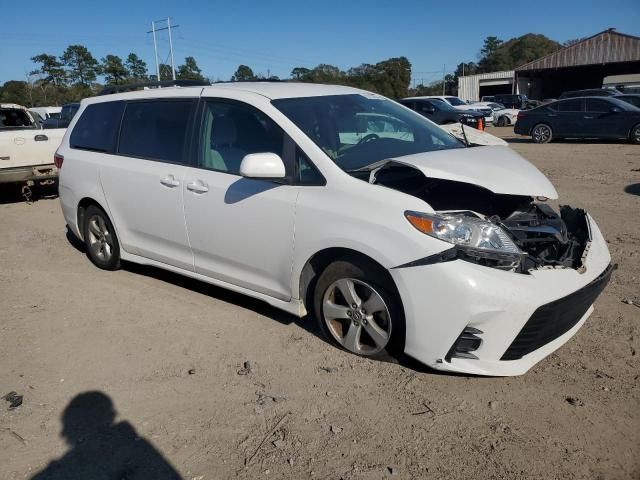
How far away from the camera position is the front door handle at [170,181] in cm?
429

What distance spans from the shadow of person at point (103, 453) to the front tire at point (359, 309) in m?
1.37

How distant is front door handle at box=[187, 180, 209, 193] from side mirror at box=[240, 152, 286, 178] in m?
0.72

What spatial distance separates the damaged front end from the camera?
3.01m

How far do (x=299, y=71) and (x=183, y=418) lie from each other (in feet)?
186

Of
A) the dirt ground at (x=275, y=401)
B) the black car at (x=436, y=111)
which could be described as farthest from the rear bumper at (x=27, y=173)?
the black car at (x=436, y=111)

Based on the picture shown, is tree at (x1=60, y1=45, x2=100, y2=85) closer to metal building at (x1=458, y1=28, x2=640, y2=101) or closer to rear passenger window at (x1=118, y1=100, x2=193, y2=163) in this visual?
metal building at (x1=458, y1=28, x2=640, y2=101)

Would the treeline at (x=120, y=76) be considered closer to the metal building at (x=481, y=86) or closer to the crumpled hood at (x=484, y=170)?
the metal building at (x=481, y=86)

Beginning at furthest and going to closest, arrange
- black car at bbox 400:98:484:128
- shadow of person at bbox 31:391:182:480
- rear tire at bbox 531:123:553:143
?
black car at bbox 400:98:484:128
rear tire at bbox 531:123:553:143
shadow of person at bbox 31:391:182:480

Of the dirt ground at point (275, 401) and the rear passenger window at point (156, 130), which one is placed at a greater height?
the rear passenger window at point (156, 130)

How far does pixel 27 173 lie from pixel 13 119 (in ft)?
5.64

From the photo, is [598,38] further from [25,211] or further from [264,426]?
[264,426]

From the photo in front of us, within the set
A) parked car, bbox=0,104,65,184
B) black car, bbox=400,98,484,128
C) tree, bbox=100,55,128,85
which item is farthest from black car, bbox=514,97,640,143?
tree, bbox=100,55,128,85

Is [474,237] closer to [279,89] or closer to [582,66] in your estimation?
[279,89]

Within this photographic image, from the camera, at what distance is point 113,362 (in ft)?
12.2
